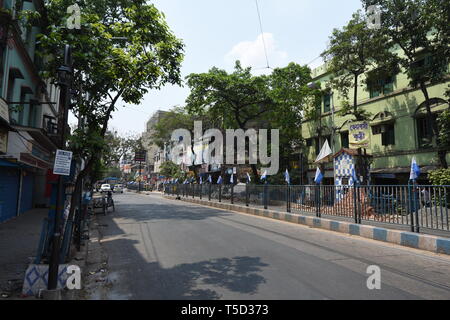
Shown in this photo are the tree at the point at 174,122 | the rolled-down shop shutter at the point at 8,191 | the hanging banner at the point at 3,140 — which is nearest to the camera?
the hanging banner at the point at 3,140

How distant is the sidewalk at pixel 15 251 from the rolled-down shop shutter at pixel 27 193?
3.00m

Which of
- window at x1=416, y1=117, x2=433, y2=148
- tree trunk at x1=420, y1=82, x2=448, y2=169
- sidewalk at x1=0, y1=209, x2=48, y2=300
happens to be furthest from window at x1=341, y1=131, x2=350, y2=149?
sidewalk at x1=0, y1=209, x2=48, y2=300

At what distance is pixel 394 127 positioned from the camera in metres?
20.6

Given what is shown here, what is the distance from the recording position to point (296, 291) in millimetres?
4559

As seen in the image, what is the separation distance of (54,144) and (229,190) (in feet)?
39.2

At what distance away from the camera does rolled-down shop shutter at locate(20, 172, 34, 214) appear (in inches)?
607

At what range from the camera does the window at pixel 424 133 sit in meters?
18.1

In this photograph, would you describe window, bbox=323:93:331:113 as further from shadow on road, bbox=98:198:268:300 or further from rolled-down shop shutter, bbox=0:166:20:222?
rolled-down shop shutter, bbox=0:166:20:222

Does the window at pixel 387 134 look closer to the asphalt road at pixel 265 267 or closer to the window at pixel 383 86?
the window at pixel 383 86

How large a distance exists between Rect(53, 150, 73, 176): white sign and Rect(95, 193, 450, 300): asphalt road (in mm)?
2061

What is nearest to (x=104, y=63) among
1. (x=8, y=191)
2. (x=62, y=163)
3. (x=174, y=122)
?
(x=62, y=163)

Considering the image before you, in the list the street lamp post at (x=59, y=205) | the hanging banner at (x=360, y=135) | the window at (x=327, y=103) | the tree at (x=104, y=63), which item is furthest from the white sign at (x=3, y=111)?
the window at (x=327, y=103)
